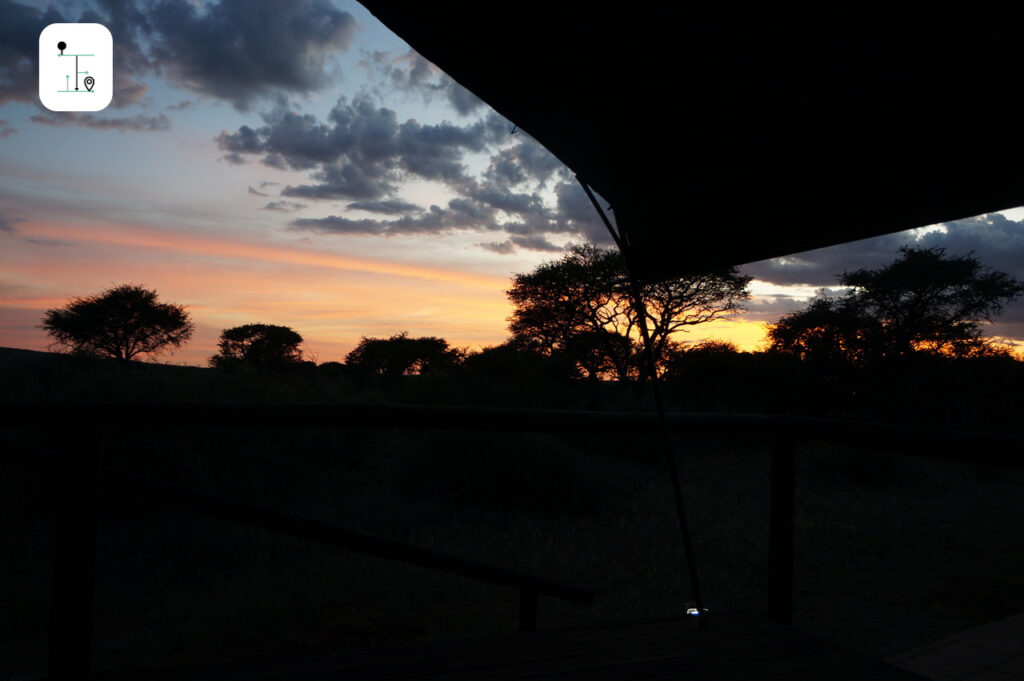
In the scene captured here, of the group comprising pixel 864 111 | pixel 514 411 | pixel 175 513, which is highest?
pixel 864 111

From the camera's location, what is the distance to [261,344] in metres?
25.8

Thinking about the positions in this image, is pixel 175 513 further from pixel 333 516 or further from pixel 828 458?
pixel 828 458

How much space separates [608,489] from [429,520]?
268 cm

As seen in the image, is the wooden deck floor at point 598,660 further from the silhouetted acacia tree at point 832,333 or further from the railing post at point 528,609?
the silhouetted acacia tree at point 832,333

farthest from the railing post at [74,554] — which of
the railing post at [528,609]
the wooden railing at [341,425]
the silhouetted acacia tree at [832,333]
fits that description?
the silhouetted acacia tree at [832,333]

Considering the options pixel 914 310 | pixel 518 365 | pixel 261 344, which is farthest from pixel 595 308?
pixel 261 344

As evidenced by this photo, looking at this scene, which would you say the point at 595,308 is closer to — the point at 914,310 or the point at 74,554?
the point at 914,310

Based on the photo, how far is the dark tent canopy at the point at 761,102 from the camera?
1112 millimetres

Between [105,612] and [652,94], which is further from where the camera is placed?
[105,612]

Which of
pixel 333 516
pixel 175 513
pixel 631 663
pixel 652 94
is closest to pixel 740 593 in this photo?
pixel 631 663

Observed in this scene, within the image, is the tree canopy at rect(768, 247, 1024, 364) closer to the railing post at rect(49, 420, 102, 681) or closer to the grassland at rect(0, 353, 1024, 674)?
the grassland at rect(0, 353, 1024, 674)

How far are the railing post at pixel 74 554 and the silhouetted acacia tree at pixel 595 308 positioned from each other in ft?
63.6

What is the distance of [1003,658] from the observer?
12.2 ft

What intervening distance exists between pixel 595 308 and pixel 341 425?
804 inches
